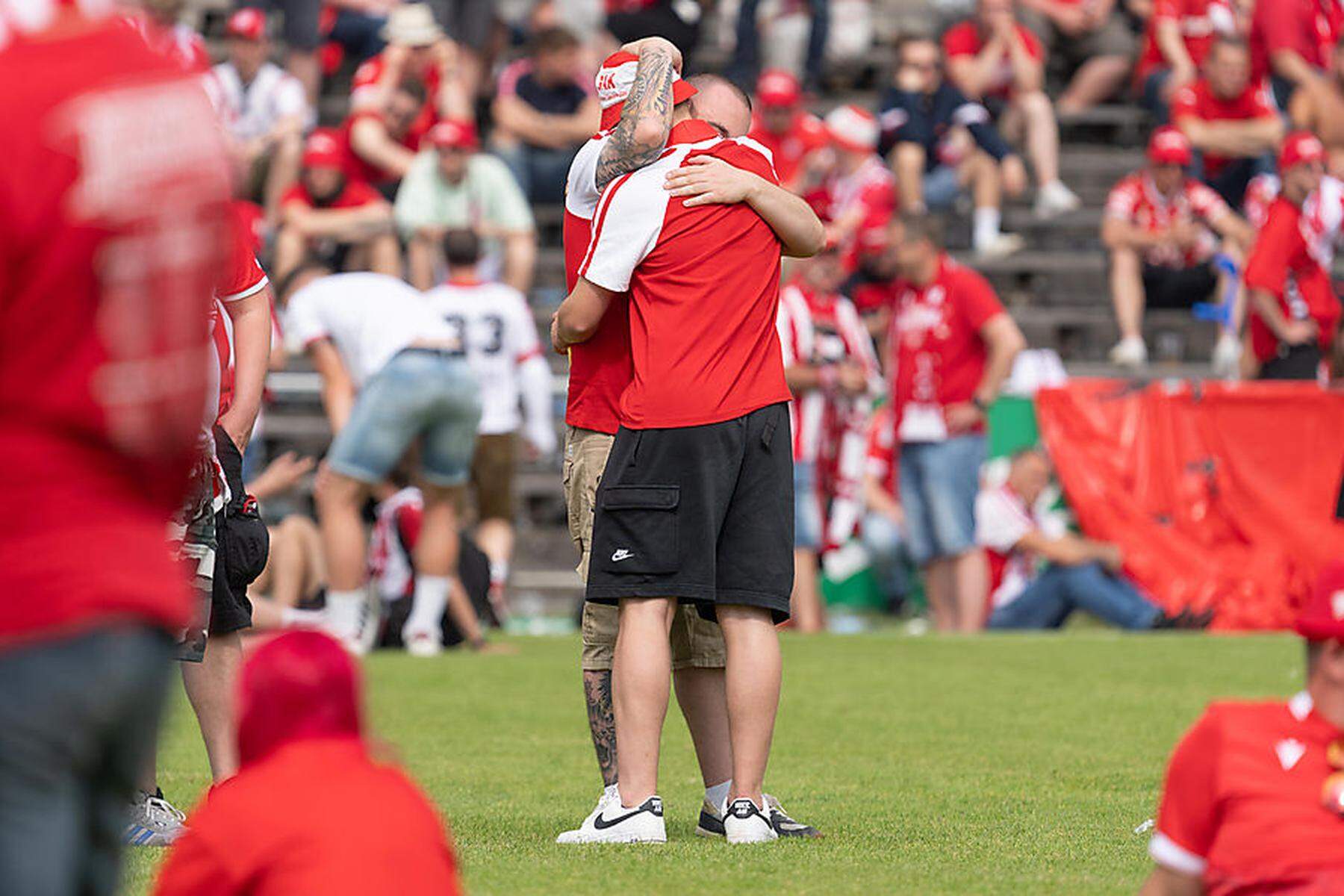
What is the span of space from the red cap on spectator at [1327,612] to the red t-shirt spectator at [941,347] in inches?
395

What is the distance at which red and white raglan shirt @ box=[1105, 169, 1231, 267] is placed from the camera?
56.1 ft

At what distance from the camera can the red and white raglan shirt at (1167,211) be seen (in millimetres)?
17109

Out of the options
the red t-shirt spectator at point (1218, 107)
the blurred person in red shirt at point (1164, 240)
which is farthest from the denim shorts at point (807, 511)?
the red t-shirt spectator at point (1218, 107)

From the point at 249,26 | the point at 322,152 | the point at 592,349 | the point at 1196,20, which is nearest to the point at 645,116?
the point at 592,349

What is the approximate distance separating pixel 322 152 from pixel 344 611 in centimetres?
532

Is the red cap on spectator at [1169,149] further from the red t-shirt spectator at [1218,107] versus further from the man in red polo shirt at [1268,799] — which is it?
Result: the man in red polo shirt at [1268,799]

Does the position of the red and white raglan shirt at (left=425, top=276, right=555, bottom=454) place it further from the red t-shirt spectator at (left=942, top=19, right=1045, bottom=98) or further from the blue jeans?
the red t-shirt spectator at (left=942, top=19, right=1045, bottom=98)

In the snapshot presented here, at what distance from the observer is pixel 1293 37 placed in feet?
59.3

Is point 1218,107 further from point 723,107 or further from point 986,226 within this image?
point 723,107

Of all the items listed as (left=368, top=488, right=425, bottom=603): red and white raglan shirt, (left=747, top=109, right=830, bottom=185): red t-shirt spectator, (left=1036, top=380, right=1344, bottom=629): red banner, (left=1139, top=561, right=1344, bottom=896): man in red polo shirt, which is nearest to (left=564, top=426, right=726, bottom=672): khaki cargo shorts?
(left=1139, top=561, right=1344, bottom=896): man in red polo shirt

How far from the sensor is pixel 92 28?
9.37ft

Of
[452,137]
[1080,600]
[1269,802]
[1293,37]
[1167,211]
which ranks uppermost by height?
[1293,37]

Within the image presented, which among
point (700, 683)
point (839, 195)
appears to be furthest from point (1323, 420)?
point (700, 683)

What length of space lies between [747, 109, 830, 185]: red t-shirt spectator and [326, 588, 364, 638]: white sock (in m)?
5.98
